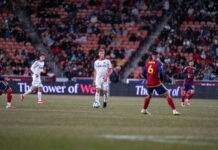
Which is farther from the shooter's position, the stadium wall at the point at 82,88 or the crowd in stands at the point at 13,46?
the crowd in stands at the point at 13,46

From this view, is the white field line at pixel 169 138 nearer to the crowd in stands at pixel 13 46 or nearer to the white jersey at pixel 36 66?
the white jersey at pixel 36 66

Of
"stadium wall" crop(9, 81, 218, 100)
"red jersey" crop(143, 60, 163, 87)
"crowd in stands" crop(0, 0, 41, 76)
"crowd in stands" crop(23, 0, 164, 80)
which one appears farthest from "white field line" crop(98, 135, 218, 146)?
"crowd in stands" crop(0, 0, 41, 76)

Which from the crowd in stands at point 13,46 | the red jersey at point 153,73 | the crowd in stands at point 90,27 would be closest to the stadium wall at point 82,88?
the crowd in stands at point 90,27

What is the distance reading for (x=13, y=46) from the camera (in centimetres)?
3697

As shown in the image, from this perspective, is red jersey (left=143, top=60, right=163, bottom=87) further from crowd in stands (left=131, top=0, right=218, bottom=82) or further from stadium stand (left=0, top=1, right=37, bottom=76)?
stadium stand (left=0, top=1, right=37, bottom=76)

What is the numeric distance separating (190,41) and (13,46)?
15.4 metres

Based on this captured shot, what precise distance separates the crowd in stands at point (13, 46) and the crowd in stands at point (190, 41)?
30.1 feet

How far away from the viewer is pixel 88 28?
123 feet

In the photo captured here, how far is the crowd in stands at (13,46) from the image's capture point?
3456cm

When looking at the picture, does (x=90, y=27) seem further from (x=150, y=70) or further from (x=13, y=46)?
(x=150, y=70)

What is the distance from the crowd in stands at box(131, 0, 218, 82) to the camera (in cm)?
3247

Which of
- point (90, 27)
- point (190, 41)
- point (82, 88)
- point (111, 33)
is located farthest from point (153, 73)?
point (90, 27)

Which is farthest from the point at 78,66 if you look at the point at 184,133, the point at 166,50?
the point at 184,133

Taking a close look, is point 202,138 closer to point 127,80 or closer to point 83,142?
point 83,142
